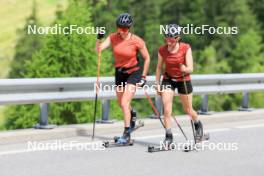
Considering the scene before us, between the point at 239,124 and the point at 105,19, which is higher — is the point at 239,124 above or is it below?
below

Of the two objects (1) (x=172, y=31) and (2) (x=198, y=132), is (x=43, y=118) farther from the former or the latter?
(1) (x=172, y=31)

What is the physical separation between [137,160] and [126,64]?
170cm

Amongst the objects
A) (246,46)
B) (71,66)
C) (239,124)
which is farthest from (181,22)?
(239,124)

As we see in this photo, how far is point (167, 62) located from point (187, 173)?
2.25 metres

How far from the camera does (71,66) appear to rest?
4988 centimetres

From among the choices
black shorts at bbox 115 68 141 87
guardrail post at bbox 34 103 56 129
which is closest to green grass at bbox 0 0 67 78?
guardrail post at bbox 34 103 56 129

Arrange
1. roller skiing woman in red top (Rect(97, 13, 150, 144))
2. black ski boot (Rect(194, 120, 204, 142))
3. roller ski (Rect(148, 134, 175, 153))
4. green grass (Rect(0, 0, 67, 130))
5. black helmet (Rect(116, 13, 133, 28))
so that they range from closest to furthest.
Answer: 1. roller ski (Rect(148, 134, 175, 153))
2. black helmet (Rect(116, 13, 133, 28))
3. roller skiing woman in red top (Rect(97, 13, 150, 144))
4. black ski boot (Rect(194, 120, 204, 142))
5. green grass (Rect(0, 0, 67, 130))

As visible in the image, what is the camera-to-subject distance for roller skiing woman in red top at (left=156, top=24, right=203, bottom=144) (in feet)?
30.0

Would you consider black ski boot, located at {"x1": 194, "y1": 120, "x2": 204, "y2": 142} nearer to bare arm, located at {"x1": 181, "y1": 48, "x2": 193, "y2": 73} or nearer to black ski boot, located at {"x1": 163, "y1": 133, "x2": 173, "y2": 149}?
black ski boot, located at {"x1": 163, "y1": 133, "x2": 173, "y2": 149}

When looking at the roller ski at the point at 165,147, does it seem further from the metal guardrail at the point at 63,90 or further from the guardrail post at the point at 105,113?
the guardrail post at the point at 105,113

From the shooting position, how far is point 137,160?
27.5ft

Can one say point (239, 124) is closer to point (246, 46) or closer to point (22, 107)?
point (22, 107)

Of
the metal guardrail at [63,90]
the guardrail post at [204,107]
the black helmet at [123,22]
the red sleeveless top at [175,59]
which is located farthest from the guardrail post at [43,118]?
the guardrail post at [204,107]

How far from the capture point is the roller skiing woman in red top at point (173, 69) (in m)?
9.13
